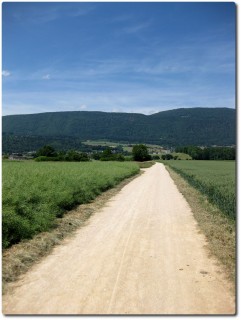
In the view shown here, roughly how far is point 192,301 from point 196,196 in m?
16.4

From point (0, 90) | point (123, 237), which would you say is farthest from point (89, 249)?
point (0, 90)

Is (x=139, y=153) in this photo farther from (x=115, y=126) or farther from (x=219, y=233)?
(x=115, y=126)

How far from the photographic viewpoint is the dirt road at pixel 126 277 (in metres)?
5.60

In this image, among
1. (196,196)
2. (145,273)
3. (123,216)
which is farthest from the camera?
(196,196)

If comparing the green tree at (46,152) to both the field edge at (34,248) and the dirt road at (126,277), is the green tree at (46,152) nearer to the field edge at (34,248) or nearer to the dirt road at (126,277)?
the field edge at (34,248)

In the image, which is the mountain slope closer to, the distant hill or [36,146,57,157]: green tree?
the distant hill

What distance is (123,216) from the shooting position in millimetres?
14523

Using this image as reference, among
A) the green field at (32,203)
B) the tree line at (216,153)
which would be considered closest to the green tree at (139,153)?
the tree line at (216,153)

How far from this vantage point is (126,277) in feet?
23.2

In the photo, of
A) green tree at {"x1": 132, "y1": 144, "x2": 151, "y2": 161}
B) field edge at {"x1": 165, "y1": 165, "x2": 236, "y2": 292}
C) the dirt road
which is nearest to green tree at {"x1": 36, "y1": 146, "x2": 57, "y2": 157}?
green tree at {"x1": 132, "y1": 144, "x2": 151, "y2": 161}

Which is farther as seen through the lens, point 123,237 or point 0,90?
point 123,237

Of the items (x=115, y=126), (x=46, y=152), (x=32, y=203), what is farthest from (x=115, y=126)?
(x=32, y=203)

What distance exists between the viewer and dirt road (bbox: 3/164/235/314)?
5.60 meters

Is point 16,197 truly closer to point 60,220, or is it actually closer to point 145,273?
point 60,220
